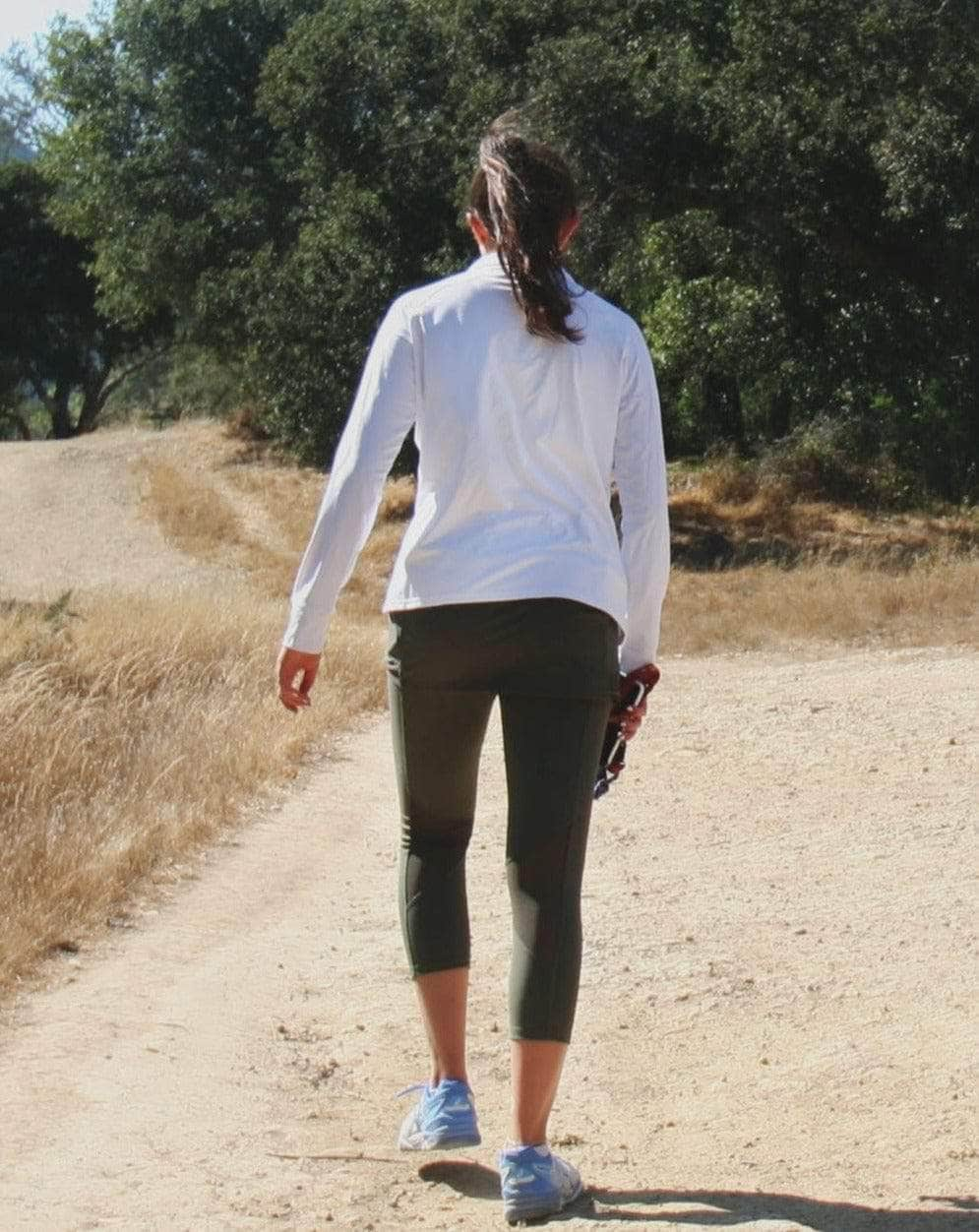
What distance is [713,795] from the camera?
755cm

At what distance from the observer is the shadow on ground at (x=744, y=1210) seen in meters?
3.03

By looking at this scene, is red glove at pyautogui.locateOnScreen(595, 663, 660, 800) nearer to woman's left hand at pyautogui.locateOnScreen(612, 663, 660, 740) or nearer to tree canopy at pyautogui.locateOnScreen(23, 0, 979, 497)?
woman's left hand at pyautogui.locateOnScreen(612, 663, 660, 740)

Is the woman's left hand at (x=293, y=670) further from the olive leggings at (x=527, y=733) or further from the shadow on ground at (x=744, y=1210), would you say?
the shadow on ground at (x=744, y=1210)

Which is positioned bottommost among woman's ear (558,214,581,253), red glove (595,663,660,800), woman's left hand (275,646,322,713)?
red glove (595,663,660,800)

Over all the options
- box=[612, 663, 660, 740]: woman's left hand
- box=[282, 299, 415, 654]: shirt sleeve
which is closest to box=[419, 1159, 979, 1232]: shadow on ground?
box=[612, 663, 660, 740]: woman's left hand

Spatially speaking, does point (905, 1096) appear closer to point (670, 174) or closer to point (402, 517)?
point (670, 174)

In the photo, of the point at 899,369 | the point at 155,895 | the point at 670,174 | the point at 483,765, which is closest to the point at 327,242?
the point at 670,174

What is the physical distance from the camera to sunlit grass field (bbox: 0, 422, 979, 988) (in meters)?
6.21

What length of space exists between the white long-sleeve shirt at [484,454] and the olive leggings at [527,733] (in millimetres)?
49

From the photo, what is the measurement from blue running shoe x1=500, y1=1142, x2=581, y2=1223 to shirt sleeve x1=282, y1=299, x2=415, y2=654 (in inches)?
36.7

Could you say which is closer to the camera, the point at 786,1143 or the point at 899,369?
the point at 786,1143

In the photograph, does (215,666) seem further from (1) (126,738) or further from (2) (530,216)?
(2) (530,216)

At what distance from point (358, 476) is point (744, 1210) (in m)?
1.41

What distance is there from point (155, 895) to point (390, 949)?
3.55 feet
